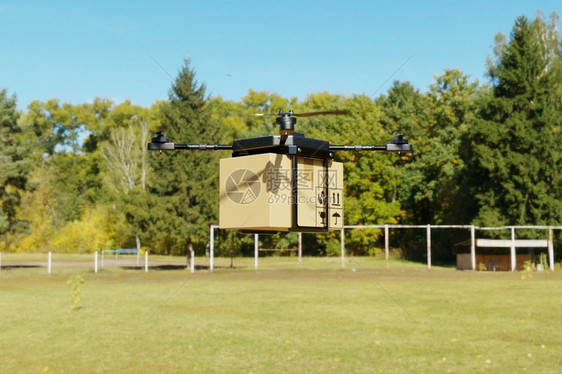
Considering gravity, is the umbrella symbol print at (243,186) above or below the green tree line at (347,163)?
below

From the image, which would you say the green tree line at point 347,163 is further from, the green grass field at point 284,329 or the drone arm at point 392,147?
the drone arm at point 392,147

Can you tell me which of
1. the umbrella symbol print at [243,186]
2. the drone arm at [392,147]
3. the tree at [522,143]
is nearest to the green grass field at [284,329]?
the drone arm at [392,147]

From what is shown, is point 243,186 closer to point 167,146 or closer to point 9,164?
point 167,146

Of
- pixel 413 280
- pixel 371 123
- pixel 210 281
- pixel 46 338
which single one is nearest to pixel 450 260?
pixel 371 123

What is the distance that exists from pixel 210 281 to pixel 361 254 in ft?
115

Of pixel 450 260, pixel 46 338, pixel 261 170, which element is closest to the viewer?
pixel 261 170

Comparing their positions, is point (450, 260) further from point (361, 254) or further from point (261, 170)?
point (261, 170)

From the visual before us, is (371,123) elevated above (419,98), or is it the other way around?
(419,98)

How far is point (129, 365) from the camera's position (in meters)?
14.0

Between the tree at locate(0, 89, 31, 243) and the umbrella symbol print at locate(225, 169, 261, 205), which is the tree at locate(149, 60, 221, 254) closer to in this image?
the tree at locate(0, 89, 31, 243)

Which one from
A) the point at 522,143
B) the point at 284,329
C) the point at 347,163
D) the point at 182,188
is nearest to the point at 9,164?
the point at 182,188

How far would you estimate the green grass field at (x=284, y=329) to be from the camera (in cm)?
1412

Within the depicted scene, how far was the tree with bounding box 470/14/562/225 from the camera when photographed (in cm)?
4912

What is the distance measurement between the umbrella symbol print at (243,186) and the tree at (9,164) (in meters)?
44.6
